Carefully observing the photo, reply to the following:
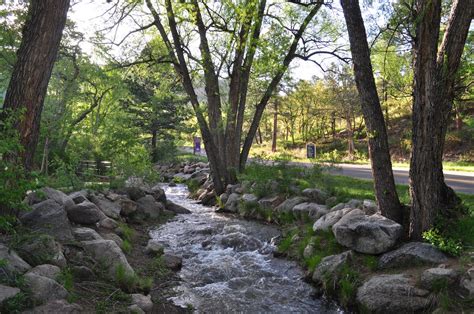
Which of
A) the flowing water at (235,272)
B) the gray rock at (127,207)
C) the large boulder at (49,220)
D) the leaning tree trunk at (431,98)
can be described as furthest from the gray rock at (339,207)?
the gray rock at (127,207)

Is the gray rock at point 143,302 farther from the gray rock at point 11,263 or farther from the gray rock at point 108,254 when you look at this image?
the gray rock at point 11,263

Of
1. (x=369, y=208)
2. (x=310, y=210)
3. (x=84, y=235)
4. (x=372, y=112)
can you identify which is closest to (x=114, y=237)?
(x=84, y=235)

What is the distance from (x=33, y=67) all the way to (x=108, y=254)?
2.67 metres

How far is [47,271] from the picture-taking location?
405 centimetres

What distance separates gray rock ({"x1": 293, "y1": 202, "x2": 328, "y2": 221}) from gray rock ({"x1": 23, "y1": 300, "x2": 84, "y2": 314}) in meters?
5.32

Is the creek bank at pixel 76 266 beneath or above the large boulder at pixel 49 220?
beneath

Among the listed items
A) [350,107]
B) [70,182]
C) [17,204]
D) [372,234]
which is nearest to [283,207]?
[372,234]

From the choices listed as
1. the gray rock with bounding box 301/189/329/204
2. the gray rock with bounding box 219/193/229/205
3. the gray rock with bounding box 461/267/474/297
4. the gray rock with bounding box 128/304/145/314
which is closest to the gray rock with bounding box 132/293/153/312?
the gray rock with bounding box 128/304/145/314

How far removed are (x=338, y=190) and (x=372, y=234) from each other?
11.3 feet

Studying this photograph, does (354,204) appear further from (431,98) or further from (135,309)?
(135,309)

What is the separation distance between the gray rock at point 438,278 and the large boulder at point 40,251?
4213mm

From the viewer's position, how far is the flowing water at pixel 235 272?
5.02 metres

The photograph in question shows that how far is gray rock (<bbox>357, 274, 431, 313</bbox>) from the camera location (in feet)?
13.8

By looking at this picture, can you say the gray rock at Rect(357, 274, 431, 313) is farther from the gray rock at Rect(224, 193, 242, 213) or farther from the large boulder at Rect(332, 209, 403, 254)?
the gray rock at Rect(224, 193, 242, 213)
